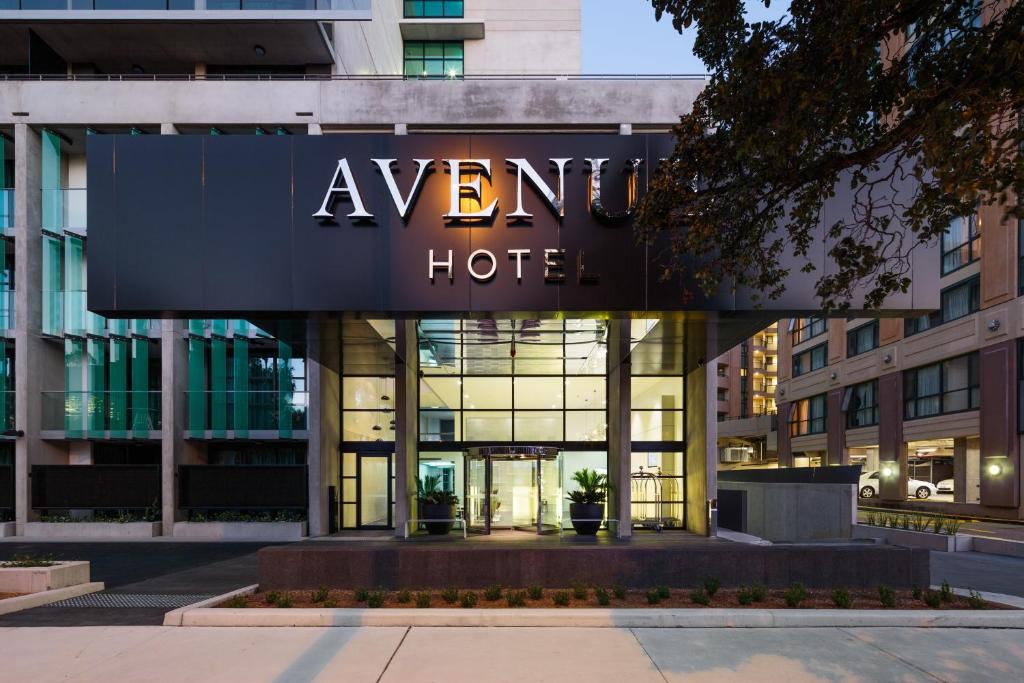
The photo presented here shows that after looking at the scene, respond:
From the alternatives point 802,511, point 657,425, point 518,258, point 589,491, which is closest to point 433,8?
point 657,425

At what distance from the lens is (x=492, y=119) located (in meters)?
23.8

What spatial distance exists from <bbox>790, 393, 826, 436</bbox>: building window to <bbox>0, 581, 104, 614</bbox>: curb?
5590cm

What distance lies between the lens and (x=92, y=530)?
77.0ft

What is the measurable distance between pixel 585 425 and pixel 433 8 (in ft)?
89.9

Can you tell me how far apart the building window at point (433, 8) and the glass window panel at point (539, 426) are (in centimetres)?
2612

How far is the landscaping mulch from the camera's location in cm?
1062

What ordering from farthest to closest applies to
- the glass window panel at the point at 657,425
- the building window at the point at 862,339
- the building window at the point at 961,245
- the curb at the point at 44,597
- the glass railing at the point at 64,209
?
the building window at the point at 862,339 → the building window at the point at 961,245 → the glass railing at the point at 64,209 → the glass window panel at the point at 657,425 → the curb at the point at 44,597

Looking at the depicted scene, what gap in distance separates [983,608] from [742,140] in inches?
295

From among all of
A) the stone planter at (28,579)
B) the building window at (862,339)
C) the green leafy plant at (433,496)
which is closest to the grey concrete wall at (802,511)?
the green leafy plant at (433,496)

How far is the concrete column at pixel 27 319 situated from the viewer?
2416cm

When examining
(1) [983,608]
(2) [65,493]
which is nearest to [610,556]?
(1) [983,608]

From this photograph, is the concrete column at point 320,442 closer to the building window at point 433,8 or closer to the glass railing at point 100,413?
the glass railing at point 100,413

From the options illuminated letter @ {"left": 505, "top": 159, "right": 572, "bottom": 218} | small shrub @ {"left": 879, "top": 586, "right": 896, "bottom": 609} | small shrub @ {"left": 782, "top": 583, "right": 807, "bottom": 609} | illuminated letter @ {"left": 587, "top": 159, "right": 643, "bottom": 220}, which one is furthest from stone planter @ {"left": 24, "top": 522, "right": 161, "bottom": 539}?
small shrub @ {"left": 879, "top": 586, "right": 896, "bottom": 609}

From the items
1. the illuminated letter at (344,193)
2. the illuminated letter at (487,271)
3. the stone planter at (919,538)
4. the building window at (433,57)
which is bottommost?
the stone planter at (919,538)
